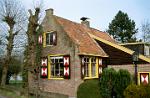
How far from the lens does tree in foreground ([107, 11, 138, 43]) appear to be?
192ft

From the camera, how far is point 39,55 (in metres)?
29.8

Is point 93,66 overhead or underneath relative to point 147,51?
underneath

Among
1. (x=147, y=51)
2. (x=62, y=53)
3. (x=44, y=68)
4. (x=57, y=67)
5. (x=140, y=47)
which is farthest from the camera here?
(x=147, y=51)

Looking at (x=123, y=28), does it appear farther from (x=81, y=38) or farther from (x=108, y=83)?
(x=108, y=83)

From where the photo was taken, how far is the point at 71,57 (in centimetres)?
2705

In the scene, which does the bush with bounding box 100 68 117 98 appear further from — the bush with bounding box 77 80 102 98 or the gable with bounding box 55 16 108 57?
the gable with bounding box 55 16 108 57

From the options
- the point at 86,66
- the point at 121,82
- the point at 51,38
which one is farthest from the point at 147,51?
the point at 121,82

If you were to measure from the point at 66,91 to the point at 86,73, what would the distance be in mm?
2368

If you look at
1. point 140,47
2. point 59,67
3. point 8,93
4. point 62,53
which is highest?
point 140,47

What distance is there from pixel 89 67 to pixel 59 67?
2.66 meters

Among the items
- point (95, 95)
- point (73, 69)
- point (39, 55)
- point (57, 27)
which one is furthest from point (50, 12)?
point (95, 95)

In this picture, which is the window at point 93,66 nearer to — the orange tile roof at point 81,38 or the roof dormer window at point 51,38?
the orange tile roof at point 81,38

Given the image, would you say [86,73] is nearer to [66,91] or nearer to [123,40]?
[66,91]

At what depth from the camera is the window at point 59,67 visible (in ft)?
89.1
